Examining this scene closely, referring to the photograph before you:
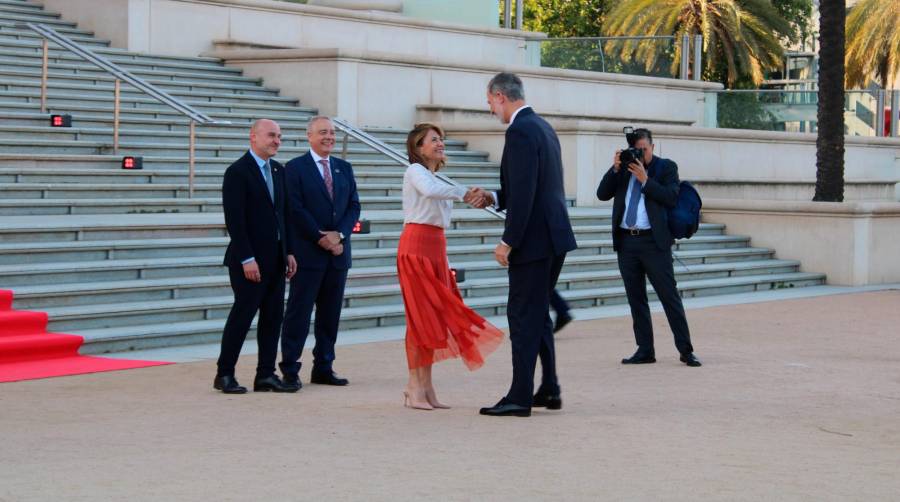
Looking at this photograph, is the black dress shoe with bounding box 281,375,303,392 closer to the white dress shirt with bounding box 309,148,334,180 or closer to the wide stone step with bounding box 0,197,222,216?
the white dress shirt with bounding box 309,148,334,180

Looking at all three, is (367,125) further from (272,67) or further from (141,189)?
(141,189)

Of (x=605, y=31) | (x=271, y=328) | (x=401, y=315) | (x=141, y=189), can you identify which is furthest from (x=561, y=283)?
(x=605, y=31)

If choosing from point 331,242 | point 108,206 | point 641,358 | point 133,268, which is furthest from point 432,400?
point 108,206

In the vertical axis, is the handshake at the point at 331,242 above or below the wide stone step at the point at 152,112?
below

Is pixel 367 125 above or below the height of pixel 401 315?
above

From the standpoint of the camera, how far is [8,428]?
7.98m

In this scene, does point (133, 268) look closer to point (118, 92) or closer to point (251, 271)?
point (251, 271)

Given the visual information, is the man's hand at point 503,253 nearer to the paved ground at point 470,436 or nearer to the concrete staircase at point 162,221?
the paved ground at point 470,436

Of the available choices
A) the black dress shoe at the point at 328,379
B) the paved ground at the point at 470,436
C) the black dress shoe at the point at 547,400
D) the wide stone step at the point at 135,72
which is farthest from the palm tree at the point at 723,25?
the black dress shoe at the point at 547,400

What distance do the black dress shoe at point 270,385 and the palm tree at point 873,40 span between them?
36.0 metres

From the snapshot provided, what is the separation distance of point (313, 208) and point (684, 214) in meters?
3.02

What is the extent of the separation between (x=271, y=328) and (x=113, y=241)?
3894 mm

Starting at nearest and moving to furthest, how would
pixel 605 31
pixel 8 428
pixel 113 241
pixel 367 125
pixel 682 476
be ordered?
pixel 682 476 → pixel 8 428 → pixel 113 241 → pixel 367 125 → pixel 605 31

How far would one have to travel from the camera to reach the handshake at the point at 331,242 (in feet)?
32.5
